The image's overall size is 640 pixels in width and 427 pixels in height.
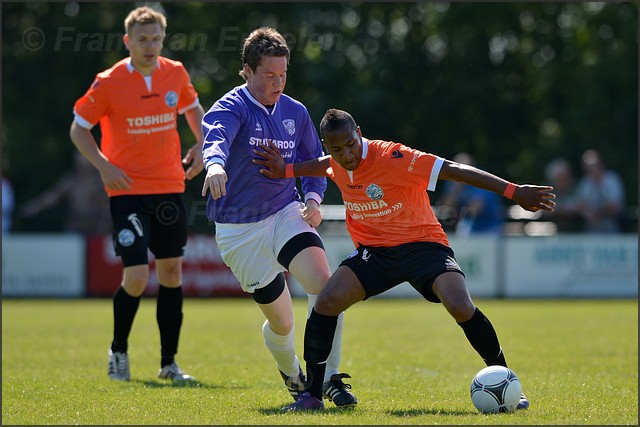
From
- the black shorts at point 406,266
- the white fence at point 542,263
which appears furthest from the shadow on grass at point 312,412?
the white fence at point 542,263

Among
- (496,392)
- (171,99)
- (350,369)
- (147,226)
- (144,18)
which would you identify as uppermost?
(144,18)

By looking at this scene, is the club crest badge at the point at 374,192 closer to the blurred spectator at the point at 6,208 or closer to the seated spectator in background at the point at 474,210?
the seated spectator in background at the point at 474,210

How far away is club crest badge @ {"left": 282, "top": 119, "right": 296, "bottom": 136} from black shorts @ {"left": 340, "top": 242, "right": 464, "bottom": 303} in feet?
3.47

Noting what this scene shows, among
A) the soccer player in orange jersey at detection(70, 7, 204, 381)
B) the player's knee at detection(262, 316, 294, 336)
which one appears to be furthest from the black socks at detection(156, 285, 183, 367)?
the player's knee at detection(262, 316, 294, 336)

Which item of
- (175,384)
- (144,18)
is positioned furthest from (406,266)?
(144,18)

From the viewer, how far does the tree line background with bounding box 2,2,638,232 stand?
2514 cm

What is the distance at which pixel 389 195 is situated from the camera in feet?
20.3

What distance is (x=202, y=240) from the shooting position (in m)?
17.7

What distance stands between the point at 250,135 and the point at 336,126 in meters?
0.82

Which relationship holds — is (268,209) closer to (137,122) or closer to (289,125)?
(289,125)

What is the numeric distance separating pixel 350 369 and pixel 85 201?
1157 centimetres

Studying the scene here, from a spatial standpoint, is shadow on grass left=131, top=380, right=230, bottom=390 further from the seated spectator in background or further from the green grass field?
the seated spectator in background

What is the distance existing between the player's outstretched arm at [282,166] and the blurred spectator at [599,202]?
38.9 ft

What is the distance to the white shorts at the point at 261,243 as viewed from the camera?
652cm
